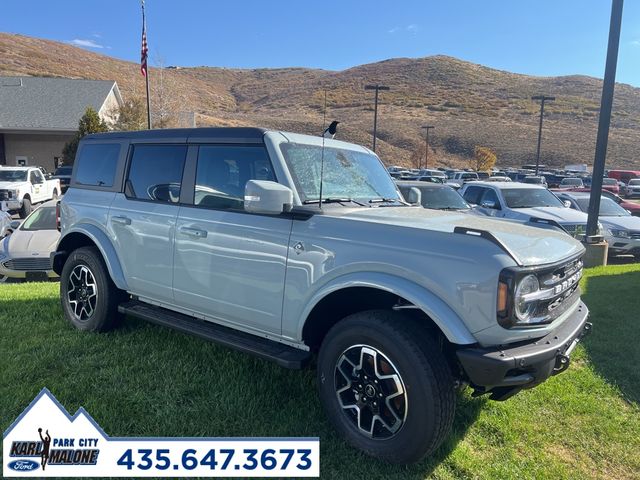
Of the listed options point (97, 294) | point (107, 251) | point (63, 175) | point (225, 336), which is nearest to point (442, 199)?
point (107, 251)

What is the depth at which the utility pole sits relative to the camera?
9094 millimetres

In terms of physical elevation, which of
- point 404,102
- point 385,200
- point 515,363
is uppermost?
point 404,102

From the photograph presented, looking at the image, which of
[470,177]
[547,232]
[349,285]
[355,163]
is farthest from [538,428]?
[470,177]

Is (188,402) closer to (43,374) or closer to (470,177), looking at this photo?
(43,374)

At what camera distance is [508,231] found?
3.21 meters

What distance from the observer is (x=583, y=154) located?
66.2 meters

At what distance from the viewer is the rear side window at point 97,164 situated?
4.91 meters

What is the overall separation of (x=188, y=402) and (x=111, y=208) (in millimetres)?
2166

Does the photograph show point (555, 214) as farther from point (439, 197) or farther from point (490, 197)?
point (439, 197)

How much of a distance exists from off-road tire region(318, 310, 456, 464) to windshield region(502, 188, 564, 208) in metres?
9.10

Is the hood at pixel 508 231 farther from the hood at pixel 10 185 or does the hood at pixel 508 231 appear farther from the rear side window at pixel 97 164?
the hood at pixel 10 185

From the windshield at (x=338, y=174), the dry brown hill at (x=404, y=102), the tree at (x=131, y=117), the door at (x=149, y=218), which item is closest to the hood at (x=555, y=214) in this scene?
the windshield at (x=338, y=174)

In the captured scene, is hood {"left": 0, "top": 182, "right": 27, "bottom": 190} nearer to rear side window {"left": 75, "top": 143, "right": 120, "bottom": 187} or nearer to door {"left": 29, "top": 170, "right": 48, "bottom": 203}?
door {"left": 29, "top": 170, "right": 48, "bottom": 203}

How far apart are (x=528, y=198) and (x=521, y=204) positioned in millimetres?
379
